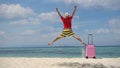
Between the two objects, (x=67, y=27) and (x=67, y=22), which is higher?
(x=67, y=22)

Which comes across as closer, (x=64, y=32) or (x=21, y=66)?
(x=64, y=32)

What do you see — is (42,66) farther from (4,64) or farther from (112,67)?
(112,67)

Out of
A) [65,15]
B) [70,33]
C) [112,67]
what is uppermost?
[65,15]

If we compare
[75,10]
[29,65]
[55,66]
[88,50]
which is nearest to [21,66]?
[29,65]

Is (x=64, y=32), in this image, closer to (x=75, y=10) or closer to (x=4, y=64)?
(x=75, y=10)

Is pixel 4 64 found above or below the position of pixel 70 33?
below

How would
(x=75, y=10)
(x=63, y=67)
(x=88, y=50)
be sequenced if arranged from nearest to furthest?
(x=75, y=10)
(x=63, y=67)
(x=88, y=50)

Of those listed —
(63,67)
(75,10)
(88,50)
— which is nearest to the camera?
(75,10)

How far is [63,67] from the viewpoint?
42.6 ft

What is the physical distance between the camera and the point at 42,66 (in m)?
13.1

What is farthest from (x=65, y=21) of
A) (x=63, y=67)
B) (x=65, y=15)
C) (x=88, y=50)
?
(x=88, y=50)

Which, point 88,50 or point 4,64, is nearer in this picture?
point 4,64

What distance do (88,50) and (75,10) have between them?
5240mm

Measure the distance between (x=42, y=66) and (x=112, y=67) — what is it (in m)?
3.43
